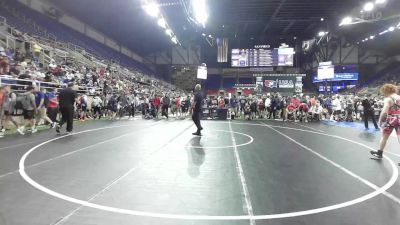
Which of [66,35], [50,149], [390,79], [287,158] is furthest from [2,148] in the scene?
[390,79]

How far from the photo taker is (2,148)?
28.4ft

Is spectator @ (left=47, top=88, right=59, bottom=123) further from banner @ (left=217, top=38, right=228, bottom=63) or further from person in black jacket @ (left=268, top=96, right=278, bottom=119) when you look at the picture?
banner @ (left=217, top=38, right=228, bottom=63)

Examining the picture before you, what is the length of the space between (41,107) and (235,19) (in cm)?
2105

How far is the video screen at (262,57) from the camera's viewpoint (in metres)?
35.3

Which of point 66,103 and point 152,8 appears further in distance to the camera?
point 152,8

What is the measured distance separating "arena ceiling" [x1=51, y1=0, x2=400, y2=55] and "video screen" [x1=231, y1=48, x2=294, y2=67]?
2.31m

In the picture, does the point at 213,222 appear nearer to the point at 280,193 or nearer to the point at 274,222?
the point at 274,222

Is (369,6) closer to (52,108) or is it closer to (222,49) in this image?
(222,49)

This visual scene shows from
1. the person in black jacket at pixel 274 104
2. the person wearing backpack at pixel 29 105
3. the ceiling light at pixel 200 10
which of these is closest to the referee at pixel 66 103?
the person wearing backpack at pixel 29 105

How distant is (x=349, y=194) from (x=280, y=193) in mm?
943

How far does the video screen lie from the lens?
1391 inches

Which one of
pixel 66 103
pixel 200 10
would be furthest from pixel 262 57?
pixel 66 103

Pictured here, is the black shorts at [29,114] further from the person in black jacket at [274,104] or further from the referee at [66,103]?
the person in black jacket at [274,104]

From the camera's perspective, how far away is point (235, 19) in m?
31.2
